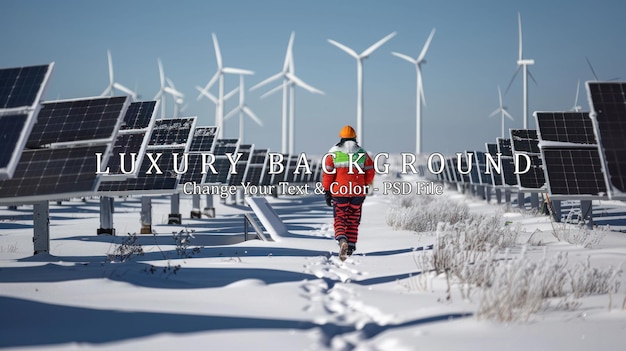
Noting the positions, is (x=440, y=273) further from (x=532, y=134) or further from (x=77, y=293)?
(x=532, y=134)

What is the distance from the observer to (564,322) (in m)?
6.15

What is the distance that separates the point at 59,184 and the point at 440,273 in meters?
5.42

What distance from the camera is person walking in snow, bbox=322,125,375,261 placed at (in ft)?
37.7

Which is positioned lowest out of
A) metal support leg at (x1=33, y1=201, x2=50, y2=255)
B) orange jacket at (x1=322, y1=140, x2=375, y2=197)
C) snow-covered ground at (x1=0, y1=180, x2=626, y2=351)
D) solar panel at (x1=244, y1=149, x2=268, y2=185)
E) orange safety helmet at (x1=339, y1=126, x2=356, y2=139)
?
snow-covered ground at (x1=0, y1=180, x2=626, y2=351)

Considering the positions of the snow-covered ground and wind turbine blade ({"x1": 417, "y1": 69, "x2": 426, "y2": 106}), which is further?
wind turbine blade ({"x1": 417, "y1": 69, "x2": 426, "y2": 106})

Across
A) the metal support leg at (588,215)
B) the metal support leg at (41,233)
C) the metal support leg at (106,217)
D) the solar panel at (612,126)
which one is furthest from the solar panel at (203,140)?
the solar panel at (612,126)

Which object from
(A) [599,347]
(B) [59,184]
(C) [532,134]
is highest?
(C) [532,134]

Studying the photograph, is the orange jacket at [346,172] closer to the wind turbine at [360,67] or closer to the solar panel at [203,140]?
the solar panel at [203,140]

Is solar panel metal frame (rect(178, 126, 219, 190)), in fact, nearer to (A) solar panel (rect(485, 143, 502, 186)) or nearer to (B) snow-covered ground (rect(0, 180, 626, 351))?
(A) solar panel (rect(485, 143, 502, 186))

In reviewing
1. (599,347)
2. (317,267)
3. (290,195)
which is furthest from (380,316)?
(290,195)

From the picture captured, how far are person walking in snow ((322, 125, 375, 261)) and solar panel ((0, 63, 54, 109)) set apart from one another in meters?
4.42

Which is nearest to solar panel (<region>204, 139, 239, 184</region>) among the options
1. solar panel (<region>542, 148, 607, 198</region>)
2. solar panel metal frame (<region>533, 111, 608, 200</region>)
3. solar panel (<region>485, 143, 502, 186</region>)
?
solar panel (<region>485, 143, 502, 186</region>)

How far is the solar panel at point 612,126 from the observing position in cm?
991

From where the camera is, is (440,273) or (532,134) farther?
(532,134)
